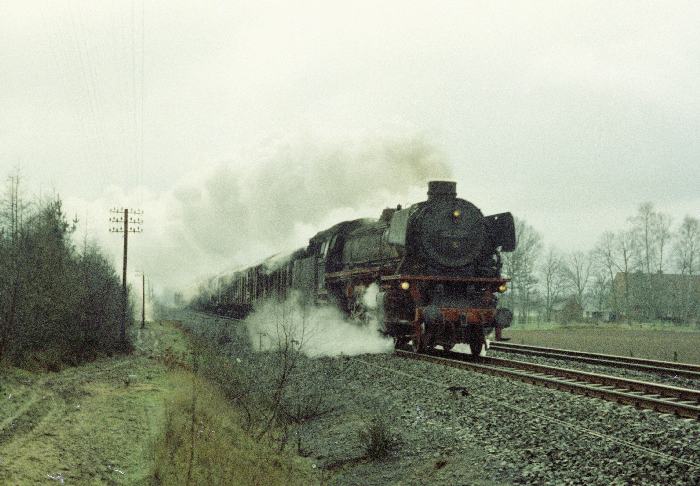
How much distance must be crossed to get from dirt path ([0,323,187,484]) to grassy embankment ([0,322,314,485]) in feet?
0.04

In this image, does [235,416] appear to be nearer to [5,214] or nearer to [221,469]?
[221,469]

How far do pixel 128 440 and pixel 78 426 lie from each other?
849 mm

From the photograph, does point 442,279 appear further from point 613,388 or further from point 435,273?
point 613,388

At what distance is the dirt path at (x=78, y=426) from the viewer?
23.6 ft

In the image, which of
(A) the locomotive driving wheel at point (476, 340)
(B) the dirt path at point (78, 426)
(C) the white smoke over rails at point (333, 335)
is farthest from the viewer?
(C) the white smoke over rails at point (333, 335)

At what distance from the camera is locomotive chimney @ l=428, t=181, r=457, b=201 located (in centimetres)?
1490

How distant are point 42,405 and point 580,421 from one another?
26.9 ft

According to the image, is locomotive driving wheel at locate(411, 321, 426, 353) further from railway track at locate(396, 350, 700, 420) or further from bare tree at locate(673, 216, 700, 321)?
bare tree at locate(673, 216, 700, 321)

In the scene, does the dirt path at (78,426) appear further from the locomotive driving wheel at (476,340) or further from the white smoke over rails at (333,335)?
the locomotive driving wheel at (476,340)

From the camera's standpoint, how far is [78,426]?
9.17 m

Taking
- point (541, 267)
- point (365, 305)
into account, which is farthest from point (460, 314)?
point (541, 267)

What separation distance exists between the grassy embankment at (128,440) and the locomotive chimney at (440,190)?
6.41 metres

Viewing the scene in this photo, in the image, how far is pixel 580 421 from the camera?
7492 mm

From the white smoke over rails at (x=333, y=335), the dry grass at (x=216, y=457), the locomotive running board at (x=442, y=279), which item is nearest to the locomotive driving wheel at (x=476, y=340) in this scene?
the locomotive running board at (x=442, y=279)
